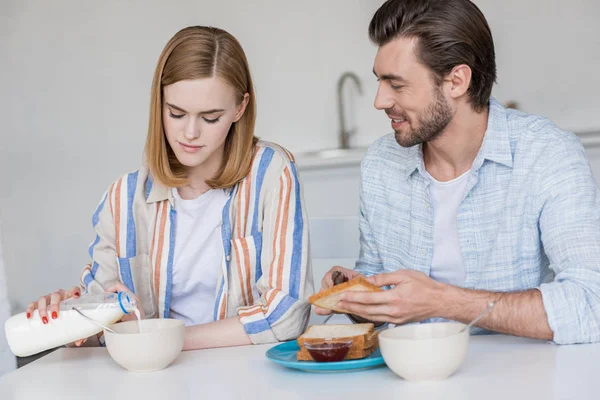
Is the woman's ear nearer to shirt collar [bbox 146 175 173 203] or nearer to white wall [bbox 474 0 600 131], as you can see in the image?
shirt collar [bbox 146 175 173 203]

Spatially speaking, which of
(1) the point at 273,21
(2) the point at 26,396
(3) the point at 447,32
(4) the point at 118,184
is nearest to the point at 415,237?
(3) the point at 447,32

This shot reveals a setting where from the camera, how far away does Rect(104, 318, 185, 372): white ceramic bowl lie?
1.46 metres

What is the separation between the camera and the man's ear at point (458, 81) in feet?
6.24

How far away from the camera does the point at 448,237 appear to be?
193 centimetres

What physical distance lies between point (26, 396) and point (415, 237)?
0.99 m

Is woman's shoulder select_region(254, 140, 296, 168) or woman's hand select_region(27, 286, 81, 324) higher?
woman's shoulder select_region(254, 140, 296, 168)

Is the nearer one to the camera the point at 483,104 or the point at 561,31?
the point at 483,104

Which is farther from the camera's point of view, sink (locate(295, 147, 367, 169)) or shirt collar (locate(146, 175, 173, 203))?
sink (locate(295, 147, 367, 169))

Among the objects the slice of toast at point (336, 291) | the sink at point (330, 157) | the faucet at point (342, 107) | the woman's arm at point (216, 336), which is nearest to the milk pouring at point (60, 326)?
the woman's arm at point (216, 336)

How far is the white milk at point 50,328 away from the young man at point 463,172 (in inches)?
18.4

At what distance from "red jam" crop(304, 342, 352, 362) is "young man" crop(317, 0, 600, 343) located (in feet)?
0.85

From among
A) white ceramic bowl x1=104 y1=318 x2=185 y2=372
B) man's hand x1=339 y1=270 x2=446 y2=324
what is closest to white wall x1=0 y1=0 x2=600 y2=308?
man's hand x1=339 y1=270 x2=446 y2=324

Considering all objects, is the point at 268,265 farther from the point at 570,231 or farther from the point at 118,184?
the point at 570,231

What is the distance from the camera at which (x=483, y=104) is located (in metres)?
1.95
